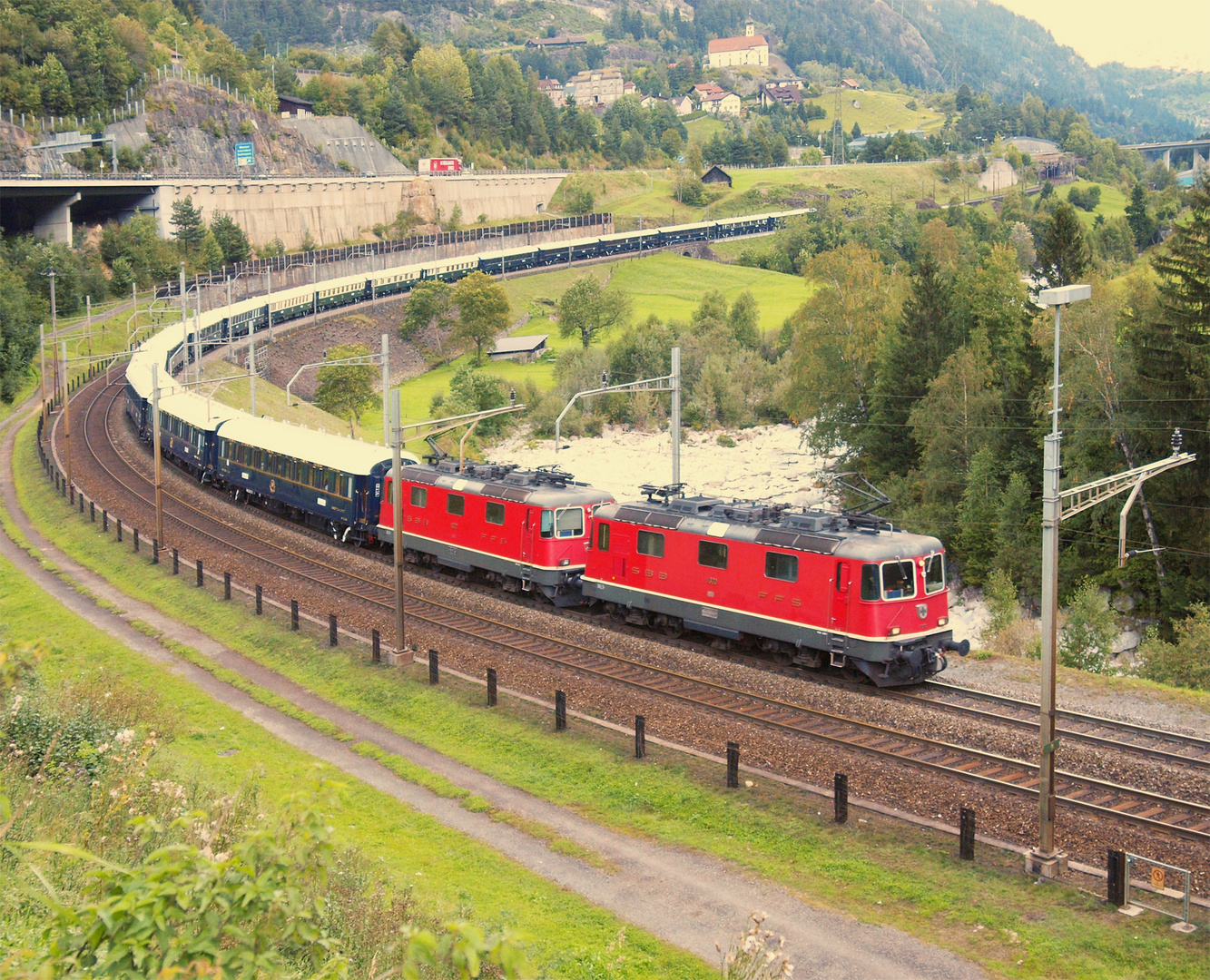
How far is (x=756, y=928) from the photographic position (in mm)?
11398

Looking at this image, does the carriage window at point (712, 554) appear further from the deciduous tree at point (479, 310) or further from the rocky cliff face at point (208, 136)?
the rocky cliff face at point (208, 136)

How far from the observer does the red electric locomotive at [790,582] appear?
2520 cm

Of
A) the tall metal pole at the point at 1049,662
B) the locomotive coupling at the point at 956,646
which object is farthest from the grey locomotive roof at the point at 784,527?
the tall metal pole at the point at 1049,662

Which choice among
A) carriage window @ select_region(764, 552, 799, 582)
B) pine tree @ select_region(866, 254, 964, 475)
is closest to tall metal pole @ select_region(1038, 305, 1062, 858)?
carriage window @ select_region(764, 552, 799, 582)

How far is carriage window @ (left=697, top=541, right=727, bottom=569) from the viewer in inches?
1107

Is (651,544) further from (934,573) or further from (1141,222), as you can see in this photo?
(1141,222)

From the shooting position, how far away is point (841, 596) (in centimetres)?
2547

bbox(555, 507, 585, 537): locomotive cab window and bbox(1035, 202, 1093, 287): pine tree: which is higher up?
bbox(1035, 202, 1093, 287): pine tree

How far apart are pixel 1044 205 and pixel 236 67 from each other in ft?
405

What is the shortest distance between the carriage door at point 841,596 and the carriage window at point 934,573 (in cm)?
196

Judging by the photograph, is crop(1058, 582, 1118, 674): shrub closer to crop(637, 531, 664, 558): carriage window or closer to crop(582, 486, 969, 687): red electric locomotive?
crop(582, 486, 969, 687): red electric locomotive

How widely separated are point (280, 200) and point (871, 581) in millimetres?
128954

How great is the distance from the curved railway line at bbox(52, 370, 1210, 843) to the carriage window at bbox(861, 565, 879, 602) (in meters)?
2.31

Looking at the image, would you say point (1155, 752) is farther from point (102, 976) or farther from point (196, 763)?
point (102, 976)
